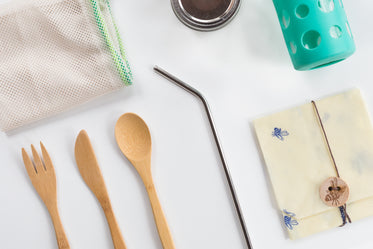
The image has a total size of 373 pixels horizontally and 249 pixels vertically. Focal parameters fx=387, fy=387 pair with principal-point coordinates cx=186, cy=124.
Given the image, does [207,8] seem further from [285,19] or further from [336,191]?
[336,191]

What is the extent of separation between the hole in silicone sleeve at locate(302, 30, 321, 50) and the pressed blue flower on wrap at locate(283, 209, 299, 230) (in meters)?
0.26

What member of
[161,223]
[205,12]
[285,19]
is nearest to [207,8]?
[205,12]

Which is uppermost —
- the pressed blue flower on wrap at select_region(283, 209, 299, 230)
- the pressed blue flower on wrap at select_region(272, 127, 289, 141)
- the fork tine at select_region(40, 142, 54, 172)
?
the fork tine at select_region(40, 142, 54, 172)

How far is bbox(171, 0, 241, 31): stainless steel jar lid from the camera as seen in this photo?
0.60m

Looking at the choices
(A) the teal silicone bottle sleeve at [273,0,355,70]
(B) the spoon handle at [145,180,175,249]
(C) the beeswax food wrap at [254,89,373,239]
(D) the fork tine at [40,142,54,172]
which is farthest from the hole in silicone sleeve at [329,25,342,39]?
(D) the fork tine at [40,142,54,172]

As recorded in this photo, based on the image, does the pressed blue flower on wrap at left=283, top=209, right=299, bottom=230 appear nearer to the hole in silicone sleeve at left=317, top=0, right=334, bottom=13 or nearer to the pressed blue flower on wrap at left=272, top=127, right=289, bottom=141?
the pressed blue flower on wrap at left=272, top=127, right=289, bottom=141

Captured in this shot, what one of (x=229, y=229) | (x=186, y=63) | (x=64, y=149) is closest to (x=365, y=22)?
(x=186, y=63)

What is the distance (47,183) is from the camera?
0.62 metres

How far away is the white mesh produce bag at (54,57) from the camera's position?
57cm

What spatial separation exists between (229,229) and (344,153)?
0.71 ft

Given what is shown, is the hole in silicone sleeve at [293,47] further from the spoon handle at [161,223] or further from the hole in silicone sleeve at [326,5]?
the spoon handle at [161,223]

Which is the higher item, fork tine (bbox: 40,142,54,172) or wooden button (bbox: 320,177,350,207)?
fork tine (bbox: 40,142,54,172)

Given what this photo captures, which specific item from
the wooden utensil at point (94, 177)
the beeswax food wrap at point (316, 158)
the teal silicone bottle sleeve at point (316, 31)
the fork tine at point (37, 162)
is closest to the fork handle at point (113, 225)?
the wooden utensil at point (94, 177)

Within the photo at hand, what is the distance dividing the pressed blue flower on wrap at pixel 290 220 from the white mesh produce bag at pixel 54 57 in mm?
324
